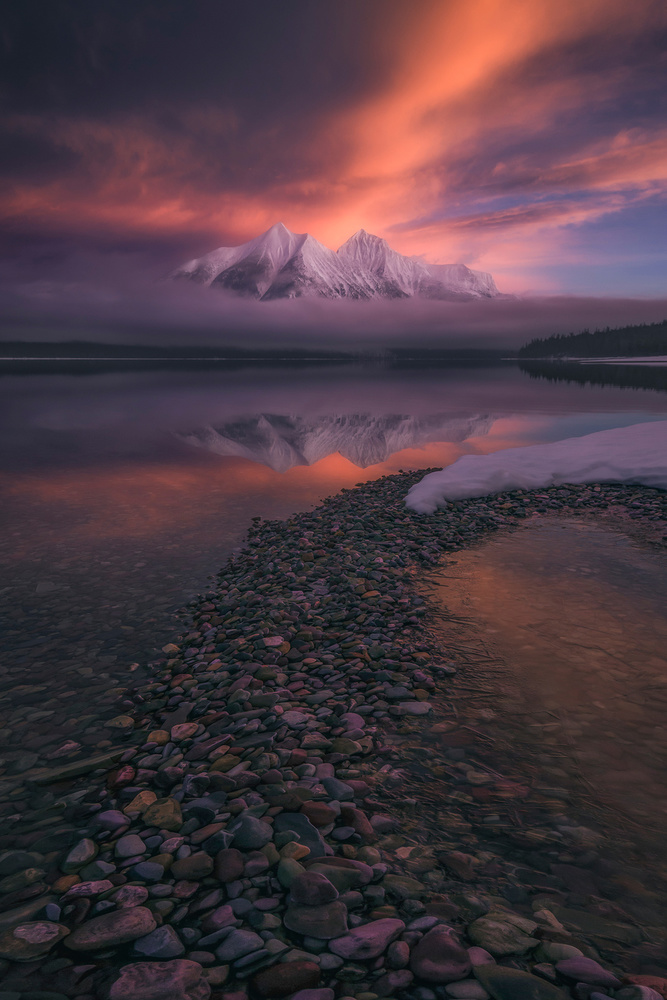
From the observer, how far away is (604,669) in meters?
6.82

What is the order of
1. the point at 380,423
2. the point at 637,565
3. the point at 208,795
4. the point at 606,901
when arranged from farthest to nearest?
the point at 380,423
the point at 637,565
the point at 208,795
the point at 606,901

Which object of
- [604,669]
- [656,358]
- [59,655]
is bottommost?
[59,655]

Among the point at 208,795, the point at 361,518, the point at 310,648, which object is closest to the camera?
the point at 208,795

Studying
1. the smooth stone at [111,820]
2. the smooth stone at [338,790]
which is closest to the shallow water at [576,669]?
the smooth stone at [338,790]

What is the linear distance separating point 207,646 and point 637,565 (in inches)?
358

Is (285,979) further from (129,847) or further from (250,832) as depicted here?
(129,847)

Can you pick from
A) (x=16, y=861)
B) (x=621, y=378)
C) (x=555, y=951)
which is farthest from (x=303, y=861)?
(x=621, y=378)

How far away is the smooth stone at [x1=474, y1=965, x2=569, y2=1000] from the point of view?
2.84 metres

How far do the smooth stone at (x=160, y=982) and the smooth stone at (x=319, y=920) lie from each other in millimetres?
624

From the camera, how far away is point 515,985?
2885mm

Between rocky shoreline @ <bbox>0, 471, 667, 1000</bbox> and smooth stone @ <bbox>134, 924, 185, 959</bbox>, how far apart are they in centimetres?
1

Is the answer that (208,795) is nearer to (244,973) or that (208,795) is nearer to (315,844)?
(315,844)

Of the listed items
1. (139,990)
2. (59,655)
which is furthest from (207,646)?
(139,990)

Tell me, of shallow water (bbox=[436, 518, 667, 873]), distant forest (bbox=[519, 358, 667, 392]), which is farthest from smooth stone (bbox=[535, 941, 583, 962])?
distant forest (bbox=[519, 358, 667, 392])
